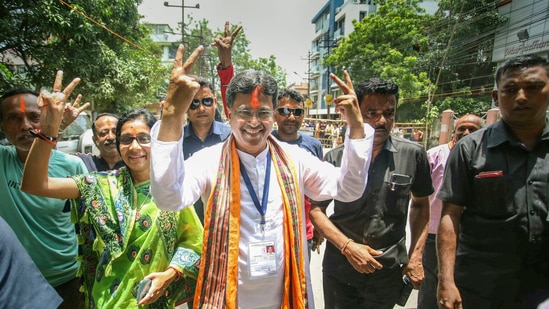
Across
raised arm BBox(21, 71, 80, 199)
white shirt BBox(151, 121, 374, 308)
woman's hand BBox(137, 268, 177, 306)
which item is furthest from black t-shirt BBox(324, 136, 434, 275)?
raised arm BBox(21, 71, 80, 199)

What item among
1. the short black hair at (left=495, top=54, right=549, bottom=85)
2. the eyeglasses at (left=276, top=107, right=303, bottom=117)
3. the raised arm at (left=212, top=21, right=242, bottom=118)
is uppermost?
the raised arm at (left=212, top=21, right=242, bottom=118)

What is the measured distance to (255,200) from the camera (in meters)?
1.62

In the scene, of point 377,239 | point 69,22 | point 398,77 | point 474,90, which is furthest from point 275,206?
point 474,90

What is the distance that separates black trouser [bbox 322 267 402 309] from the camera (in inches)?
84.8

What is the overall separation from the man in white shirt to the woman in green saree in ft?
0.93

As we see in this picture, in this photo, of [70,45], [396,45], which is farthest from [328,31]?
[70,45]

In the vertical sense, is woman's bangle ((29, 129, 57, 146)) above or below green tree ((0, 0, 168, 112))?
below

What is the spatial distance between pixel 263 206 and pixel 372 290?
3.67 ft

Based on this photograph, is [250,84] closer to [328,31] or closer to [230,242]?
[230,242]

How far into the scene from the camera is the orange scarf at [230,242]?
1.50m

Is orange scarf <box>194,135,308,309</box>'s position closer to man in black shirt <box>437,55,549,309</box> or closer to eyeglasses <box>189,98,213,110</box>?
man in black shirt <box>437,55,549,309</box>

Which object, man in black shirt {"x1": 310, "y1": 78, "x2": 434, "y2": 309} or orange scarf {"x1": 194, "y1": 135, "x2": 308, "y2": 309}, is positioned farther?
man in black shirt {"x1": 310, "y1": 78, "x2": 434, "y2": 309}

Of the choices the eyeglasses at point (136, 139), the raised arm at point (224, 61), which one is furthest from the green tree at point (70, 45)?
the eyeglasses at point (136, 139)

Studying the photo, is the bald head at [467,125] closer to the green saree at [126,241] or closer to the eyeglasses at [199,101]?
the eyeglasses at [199,101]
